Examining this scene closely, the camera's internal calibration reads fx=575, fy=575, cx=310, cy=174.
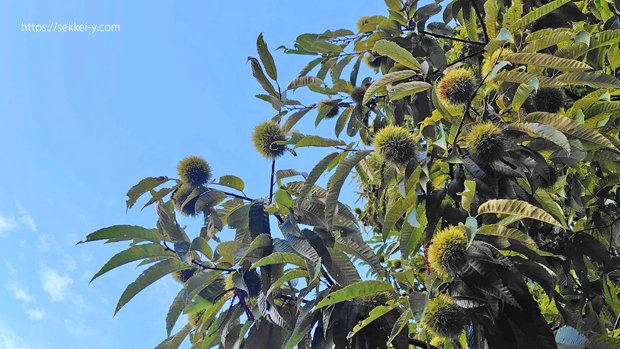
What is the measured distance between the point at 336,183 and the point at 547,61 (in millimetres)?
660

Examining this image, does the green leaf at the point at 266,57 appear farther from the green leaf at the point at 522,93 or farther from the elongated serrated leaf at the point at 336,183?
the green leaf at the point at 522,93

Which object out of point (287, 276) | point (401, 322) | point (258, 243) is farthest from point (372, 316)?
point (258, 243)

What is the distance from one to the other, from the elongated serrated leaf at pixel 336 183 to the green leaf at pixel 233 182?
30 cm

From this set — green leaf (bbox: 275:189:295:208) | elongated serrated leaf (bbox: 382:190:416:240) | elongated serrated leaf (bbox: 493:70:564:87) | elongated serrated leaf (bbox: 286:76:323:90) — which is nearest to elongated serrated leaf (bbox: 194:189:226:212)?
green leaf (bbox: 275:189:295:208)

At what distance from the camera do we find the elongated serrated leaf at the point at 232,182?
5.82 ft

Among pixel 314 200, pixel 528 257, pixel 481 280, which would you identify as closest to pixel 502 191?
pixel 528 257

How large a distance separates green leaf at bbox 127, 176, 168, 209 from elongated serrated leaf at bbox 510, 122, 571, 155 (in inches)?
43.9

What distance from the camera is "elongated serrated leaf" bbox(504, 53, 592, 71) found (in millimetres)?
1529

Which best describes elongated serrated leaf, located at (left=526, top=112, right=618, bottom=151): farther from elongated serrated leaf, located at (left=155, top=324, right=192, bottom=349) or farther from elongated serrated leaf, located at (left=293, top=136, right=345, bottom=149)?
elongated serrated leaf, located at (left=155, top=324, right=192, bottom=349)

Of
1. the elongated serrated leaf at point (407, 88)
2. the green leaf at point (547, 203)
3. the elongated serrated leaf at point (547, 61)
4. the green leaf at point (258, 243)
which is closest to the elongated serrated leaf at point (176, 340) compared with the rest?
the green leaf at point (258, 243)

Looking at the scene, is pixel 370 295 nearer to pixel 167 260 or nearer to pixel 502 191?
pixel 502 191

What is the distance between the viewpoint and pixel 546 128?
1447 mm

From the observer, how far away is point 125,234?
157cm

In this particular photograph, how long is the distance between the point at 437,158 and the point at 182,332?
0.92 m
